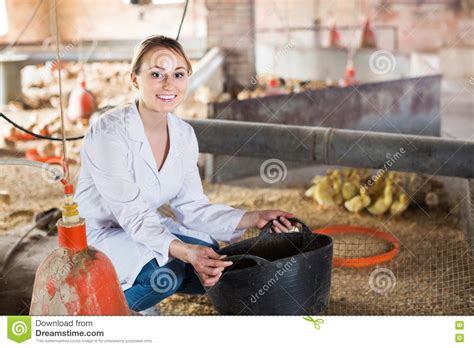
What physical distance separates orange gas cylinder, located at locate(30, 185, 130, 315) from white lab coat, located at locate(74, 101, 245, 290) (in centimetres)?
14

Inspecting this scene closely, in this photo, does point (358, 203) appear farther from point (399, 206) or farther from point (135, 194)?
point (135, 194)

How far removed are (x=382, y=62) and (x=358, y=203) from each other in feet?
12.3

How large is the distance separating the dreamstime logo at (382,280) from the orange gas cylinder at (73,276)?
961 millimetres

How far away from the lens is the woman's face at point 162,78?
168 cm

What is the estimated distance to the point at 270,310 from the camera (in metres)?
1.76

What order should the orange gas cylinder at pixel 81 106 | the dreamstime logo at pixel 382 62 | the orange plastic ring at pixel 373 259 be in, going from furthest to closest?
1. the dreamstime logo at pixel 382 62
2. the orange gas cylinder at pixel 81 106
3. the orange plastic ring at pixel 373 259

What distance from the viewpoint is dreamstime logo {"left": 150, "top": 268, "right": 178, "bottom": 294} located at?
5.69 ft

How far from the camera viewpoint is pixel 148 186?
1746 mm
